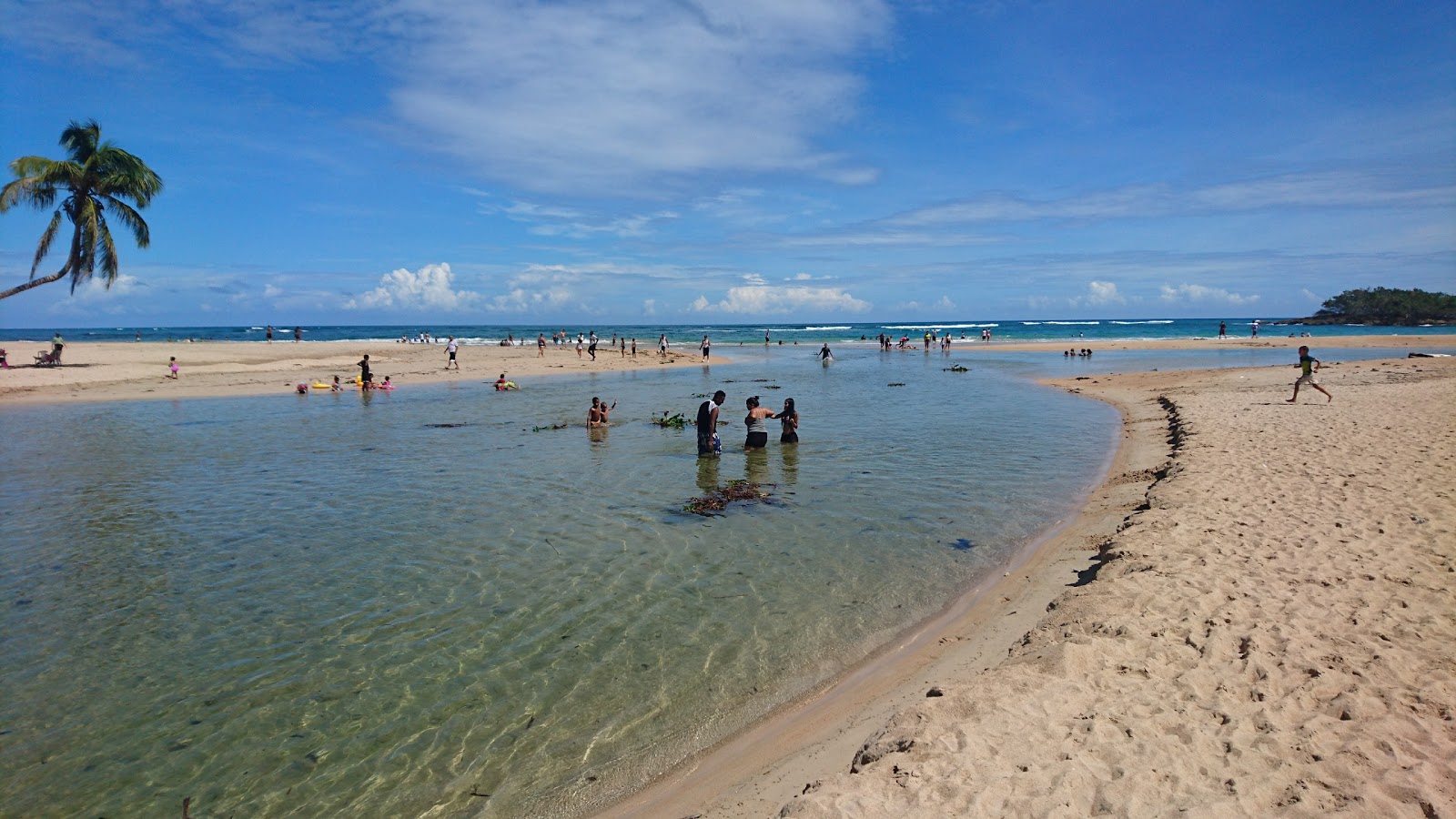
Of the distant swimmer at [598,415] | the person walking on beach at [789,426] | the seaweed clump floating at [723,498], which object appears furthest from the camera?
the distant swimmer at [598,415]

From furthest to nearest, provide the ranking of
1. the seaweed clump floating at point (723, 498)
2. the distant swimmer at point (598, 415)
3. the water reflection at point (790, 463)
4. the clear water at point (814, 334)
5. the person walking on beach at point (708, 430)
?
the clear water at point (814, 334) < the distant swimmer at point (598, 415) < the person walking on beach at point (708, 430) < the water reflection at point (790, 463) < the seaweed clump floating at point (723, 498)

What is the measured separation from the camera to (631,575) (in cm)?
966

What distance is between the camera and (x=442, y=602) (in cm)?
879

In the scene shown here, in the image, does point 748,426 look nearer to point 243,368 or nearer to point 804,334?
point 243,368

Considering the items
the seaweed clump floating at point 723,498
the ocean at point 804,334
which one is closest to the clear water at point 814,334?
the ocean at point 804,334

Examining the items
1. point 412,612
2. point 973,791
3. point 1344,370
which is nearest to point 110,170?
point 412,612

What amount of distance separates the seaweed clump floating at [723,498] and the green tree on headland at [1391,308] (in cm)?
12618

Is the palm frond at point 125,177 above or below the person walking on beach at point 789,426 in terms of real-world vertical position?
above

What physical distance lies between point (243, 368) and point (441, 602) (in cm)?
4828

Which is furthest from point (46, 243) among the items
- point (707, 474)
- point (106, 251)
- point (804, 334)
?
point (804, 334)

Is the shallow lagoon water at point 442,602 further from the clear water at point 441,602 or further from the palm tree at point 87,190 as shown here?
the palm tree at point 87,190

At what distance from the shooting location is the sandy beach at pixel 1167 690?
455 cm

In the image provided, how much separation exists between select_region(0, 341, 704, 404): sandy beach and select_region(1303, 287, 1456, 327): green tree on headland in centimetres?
10407

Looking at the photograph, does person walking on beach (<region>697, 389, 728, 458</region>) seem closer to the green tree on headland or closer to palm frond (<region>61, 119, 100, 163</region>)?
palm frond (<region>61, 119, 100, 163</region>)
